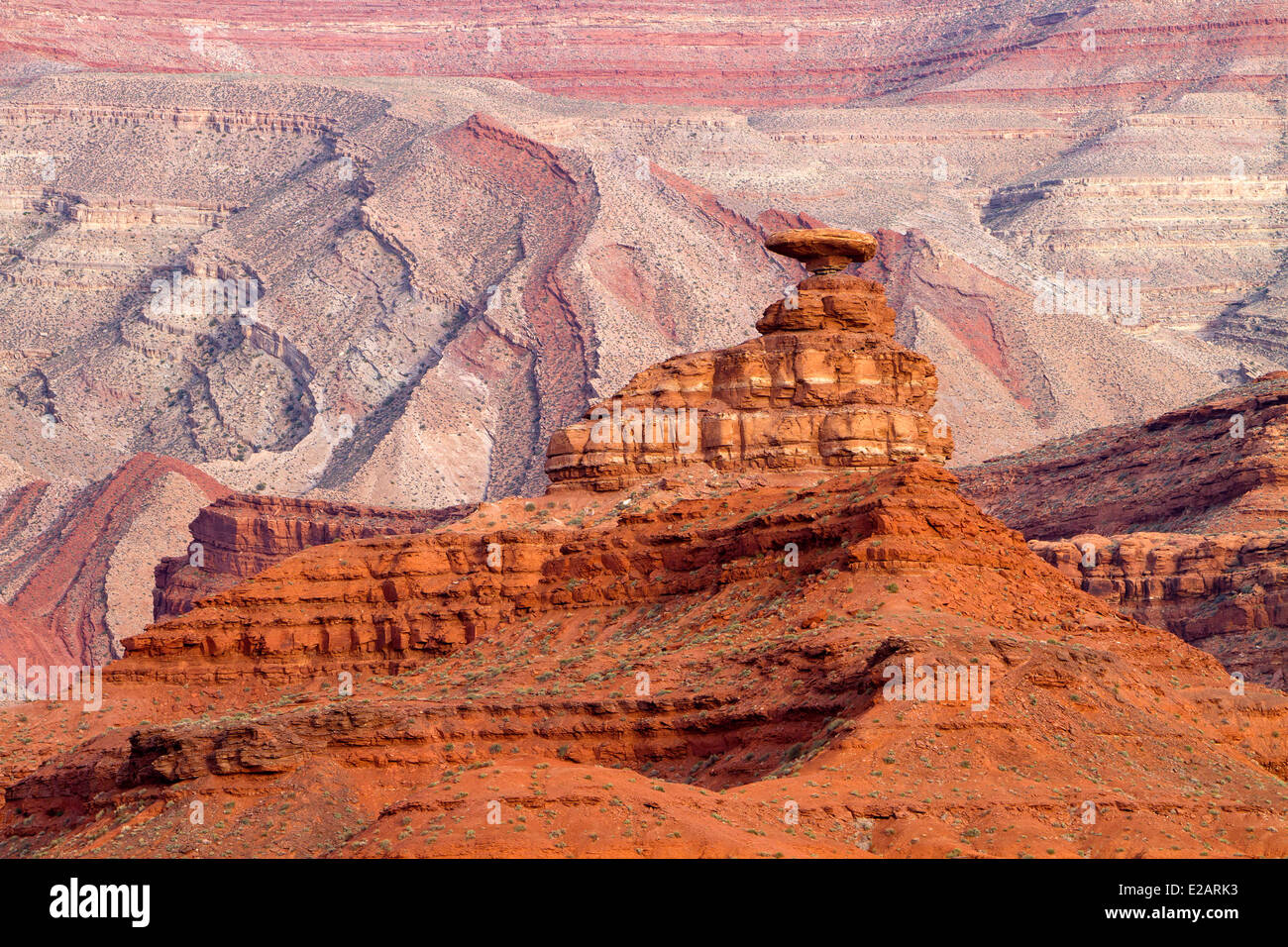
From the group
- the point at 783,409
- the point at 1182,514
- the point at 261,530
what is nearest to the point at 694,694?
the point at 783,409

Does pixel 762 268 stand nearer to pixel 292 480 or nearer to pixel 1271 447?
pixel 292 480

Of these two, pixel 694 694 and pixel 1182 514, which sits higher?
pixel 1182 514

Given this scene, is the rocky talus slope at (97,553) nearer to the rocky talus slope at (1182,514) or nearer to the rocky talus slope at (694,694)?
the rocky talus slope at (1182,514)

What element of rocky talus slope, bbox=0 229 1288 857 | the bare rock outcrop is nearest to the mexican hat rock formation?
rocky talus slope, bbox=0 229 1288 857

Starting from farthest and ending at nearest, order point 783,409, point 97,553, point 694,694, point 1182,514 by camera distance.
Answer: point 97,553 → point 1182,514 → point 783,409 → point 694,694

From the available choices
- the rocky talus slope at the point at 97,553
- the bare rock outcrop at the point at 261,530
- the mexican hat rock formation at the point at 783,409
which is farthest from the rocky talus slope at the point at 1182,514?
the rocky talus slope at the point at 97,553

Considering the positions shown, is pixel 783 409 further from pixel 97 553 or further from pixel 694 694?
pixel 97 553

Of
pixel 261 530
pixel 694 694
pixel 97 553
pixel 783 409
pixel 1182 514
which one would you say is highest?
pixel 97 553
